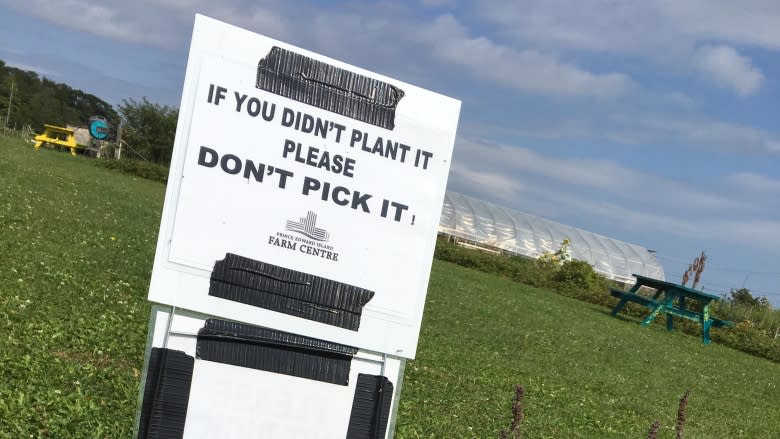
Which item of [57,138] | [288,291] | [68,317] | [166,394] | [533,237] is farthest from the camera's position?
[533,237]

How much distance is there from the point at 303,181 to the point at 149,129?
4663cm

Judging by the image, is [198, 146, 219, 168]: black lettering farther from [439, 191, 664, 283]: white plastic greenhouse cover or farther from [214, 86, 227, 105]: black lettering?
[439, 191, 664, 283]: white plastic greenhouse cover

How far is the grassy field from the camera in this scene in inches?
223

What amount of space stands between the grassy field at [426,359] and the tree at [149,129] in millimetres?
27831

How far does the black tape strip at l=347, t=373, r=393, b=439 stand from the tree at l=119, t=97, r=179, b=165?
43815mm

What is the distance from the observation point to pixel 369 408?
3.29m

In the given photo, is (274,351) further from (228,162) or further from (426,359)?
(426,359)

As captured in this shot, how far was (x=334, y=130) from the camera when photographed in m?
3.24

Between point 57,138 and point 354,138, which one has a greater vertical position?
point 57,138

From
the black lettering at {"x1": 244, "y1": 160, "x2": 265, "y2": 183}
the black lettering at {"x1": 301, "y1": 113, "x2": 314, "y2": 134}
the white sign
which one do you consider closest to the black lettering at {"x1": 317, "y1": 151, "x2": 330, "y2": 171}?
the white sign

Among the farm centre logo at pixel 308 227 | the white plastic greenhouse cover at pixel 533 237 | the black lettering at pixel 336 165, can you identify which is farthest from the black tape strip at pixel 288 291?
the white plastic greenhouse cover at pixel 533 237

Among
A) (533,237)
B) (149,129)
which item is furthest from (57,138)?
(533,237)

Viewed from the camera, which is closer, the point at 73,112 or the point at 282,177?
the point at 282,177

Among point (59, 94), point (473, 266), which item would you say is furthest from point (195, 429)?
point (59, 94)
